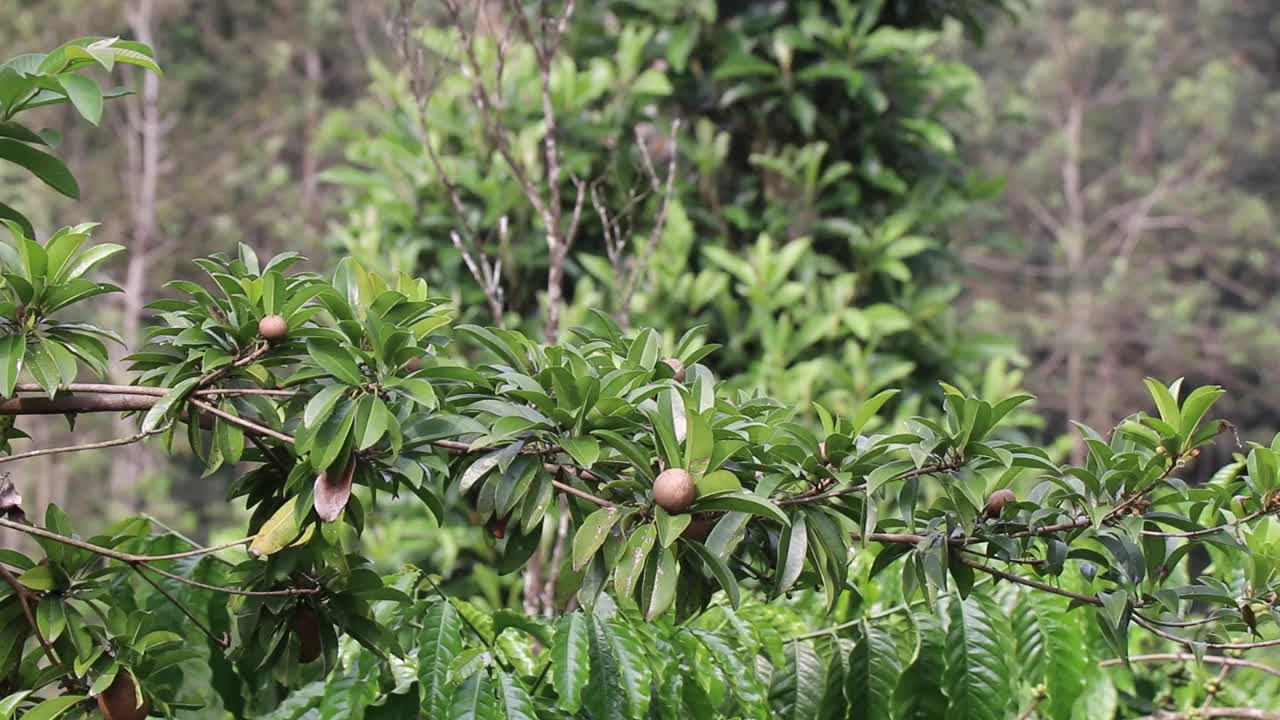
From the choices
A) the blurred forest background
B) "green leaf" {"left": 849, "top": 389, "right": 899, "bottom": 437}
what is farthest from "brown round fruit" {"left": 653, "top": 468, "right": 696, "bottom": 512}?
the blurred forest background

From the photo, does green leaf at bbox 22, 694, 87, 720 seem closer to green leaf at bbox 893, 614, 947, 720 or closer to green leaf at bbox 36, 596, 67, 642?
green leaf at bbox 36, 596, 67, 642

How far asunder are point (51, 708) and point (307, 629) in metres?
0.22

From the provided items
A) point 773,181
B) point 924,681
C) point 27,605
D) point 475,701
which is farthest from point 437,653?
point 773,181

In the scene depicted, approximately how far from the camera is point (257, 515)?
3.40 ft

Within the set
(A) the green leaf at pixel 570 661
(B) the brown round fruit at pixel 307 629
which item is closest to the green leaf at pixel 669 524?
(A) the green leaf at pixel 570 661

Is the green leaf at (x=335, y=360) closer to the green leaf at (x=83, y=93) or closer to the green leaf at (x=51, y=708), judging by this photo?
the green leaf at (x=83, y=93)

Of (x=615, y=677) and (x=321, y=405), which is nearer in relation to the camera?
(x=321, y=405)

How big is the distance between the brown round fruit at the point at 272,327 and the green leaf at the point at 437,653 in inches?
11.7

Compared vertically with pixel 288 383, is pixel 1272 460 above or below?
below

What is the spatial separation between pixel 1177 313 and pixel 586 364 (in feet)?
43.1

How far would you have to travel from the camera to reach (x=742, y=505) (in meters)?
0.85

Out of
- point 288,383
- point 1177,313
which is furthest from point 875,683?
point 1177,313

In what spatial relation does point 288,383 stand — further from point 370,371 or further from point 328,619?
point 328,619

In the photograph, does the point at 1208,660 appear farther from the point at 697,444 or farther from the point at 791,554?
the point at 697,444
